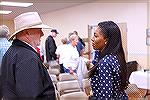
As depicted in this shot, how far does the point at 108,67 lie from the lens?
1.17 meters

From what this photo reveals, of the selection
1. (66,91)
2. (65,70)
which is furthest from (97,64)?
(65,70)

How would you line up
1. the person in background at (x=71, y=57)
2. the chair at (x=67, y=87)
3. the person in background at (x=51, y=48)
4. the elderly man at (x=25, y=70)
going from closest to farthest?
the elderly man at (x=25, y=70), the chair at (x=67, y=87), the person in background at (x=71, y=57), the person in background at (x=51, y=48)

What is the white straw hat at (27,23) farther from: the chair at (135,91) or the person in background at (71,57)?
the person in background at (71,57)

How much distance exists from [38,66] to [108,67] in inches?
12.3

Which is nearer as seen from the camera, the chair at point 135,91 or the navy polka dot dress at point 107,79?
the navy polka dot dress at point 107,79

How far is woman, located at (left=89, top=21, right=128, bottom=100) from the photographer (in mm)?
1168

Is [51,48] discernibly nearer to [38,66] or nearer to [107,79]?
[107,79]

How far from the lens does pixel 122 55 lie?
122 centimetres

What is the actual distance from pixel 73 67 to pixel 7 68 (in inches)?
82.4

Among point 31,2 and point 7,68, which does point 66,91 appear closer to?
point 7,68

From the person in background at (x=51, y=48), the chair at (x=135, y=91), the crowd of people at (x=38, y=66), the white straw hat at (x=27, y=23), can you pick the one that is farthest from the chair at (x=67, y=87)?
the person in background at (x=51, y=48)

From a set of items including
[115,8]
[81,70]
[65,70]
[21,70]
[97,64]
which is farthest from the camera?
[115,8]

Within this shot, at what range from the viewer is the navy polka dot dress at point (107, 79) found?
3.82 feet

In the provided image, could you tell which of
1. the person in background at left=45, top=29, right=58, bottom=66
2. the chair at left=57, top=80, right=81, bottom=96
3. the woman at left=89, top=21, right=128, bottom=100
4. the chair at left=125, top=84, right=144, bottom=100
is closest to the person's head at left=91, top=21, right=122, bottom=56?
the woman at left=89, top=21, right=128, bottom=100
